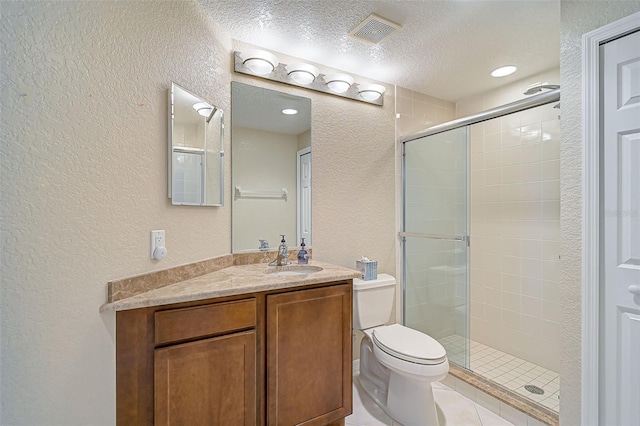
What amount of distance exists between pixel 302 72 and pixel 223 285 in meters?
1.46

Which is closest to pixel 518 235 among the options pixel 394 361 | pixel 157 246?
pixel 394 361

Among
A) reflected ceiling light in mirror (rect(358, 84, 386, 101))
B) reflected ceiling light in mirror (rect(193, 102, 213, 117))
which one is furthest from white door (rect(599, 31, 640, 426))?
reflected ceiling light in mirror (rect(193, 102, 213, 117))

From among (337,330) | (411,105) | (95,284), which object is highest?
(411,105)

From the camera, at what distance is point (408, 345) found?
71.9 inches

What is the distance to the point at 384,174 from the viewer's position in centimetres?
258

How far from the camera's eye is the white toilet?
5.56 feet

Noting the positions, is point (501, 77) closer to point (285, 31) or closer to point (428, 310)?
point (285, 31)

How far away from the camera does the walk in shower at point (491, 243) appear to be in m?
2.32

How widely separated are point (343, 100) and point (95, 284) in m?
1.96

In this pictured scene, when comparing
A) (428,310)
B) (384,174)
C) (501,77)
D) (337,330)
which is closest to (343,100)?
(384,174)

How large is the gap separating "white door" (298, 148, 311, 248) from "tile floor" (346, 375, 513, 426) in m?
1.10

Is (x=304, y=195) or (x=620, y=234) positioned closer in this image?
(x=620, y=234)

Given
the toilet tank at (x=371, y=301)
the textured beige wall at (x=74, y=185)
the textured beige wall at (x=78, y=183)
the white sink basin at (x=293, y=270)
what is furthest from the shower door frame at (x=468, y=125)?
the textured beige wall at (x=74, y=185)

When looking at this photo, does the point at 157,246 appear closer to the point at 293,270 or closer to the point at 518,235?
the point at 293,270
